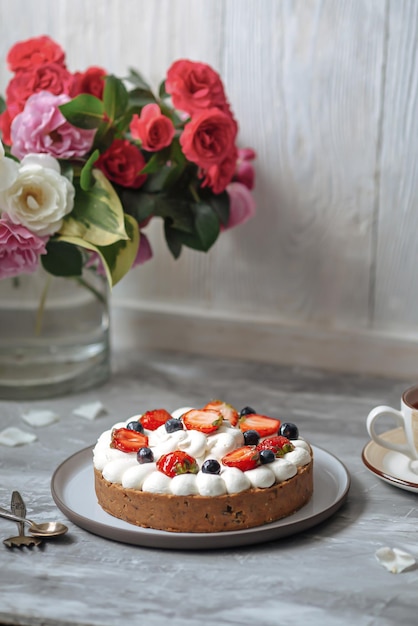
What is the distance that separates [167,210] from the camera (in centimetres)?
136

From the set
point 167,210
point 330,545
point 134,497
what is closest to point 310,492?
point 330,545

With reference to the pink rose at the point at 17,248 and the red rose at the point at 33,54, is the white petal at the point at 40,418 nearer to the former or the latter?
the pink rose at the point at 17,248

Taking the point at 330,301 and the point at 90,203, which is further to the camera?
the point at 330,301

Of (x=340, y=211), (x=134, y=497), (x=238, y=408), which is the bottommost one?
(x=238, y=408)

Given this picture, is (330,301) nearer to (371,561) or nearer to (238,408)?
(238,408)

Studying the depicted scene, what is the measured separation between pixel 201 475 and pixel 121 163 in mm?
546

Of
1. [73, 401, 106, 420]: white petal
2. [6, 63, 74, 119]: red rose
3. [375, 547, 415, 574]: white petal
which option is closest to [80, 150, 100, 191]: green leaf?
[6, 63, 74, 119]: red rose

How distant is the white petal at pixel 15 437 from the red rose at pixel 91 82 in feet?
1.70

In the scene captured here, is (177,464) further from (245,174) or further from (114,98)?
(245,174)

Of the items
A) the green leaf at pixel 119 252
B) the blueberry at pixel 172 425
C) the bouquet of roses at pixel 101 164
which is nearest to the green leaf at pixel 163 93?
the bouquet of roses at pixel 101 164

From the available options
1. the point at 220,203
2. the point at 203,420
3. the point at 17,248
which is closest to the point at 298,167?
the point at 220,203

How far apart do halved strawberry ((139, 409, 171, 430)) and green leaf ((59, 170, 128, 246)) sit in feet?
0.92

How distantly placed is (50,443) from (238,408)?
12.1 inches

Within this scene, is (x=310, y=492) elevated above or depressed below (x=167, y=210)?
below
